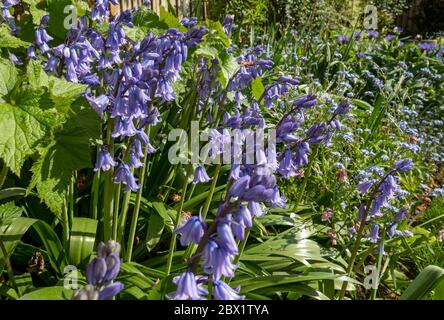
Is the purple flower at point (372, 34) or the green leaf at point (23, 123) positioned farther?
the purple flower at point (372, 34)

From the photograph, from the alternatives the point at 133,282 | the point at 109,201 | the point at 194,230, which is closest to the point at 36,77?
the point at 109,201

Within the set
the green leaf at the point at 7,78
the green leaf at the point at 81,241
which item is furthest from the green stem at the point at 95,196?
the green leaf at the point at 7,78

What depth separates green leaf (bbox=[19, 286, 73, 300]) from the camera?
6.53 ft

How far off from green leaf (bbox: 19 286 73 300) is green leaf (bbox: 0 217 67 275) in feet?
1.36

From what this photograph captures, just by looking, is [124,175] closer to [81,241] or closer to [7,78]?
[81,241]

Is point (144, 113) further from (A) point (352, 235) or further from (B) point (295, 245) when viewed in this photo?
(A) point (352, 235)

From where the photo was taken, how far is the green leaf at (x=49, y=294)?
199cm

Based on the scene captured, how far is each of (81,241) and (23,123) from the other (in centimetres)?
82

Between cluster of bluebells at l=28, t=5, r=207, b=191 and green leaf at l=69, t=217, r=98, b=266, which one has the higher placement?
cluster of bluebells at l=28, t=5, r=207, b=191

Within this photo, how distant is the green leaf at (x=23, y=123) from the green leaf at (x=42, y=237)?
651 mm

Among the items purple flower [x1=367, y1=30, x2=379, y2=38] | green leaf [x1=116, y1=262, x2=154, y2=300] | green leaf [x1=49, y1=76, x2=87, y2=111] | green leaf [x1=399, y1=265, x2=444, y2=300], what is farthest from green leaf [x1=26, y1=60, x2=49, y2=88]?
purple flower [x1=367, y1=30, x2=379, y2=38]

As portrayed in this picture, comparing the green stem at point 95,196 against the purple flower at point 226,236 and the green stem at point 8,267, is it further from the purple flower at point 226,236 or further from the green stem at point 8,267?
the purple flower at point 226,236

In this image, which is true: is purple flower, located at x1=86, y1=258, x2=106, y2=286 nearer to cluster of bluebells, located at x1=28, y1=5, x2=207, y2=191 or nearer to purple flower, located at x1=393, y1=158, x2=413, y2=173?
cluster of bluebells, located at x1=28, y1=5, x2=207, y2=191
